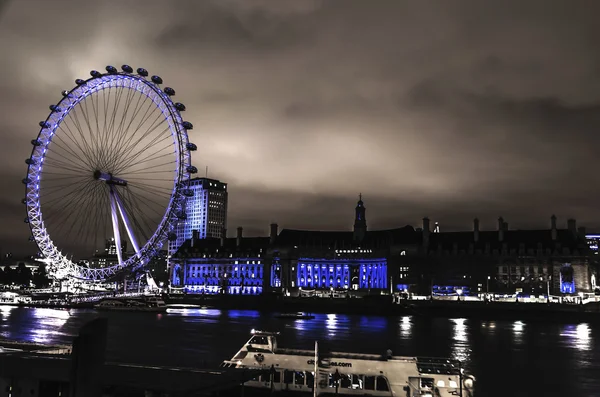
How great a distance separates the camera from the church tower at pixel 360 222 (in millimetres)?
159875

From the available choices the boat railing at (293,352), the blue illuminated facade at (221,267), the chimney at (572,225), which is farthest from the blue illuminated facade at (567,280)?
the boat railing at (293,352)

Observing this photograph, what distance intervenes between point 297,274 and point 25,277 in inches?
3361

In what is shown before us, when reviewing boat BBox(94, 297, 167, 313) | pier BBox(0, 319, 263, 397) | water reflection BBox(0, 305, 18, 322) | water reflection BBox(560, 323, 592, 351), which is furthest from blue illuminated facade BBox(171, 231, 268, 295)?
pier BBox(0, 319, 263, 397)

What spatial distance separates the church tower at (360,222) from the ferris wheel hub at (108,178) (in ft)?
310

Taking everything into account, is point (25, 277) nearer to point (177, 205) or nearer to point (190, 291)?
point (190, 291)

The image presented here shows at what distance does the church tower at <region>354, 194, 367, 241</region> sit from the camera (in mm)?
159875

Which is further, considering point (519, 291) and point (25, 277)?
point (25, 277)

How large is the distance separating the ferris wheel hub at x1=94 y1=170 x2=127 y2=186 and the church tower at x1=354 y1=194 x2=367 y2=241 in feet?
310

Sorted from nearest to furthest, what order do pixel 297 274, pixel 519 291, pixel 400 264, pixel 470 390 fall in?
1. pixel 470 390
2. pixel 519 291
3. pixel 400 264
4. pixel 297 274

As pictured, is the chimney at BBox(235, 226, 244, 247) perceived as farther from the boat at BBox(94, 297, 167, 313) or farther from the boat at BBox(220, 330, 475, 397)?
the boat at BBox(220, 330, 475, 397)

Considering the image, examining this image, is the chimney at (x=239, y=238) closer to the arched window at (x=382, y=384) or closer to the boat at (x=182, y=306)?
the boat at (x=182, y=306)

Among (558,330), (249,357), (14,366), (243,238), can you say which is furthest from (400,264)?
(14,366)

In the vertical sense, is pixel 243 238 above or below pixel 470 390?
above

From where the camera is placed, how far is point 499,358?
145ft
